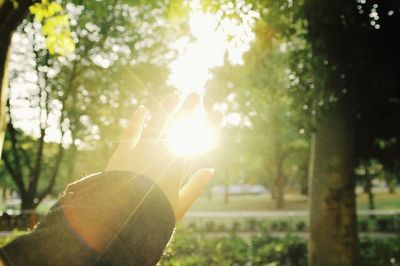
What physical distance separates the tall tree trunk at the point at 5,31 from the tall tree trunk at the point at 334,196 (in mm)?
5875

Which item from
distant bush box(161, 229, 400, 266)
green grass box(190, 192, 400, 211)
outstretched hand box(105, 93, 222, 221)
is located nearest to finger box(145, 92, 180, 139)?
outstretched hand box(105, 93, 222, 221)

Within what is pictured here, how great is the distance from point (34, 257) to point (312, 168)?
756cm

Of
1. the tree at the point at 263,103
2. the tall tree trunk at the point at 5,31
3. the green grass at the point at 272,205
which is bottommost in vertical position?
the green grass at the point at 272,205

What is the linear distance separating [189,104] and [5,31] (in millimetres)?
2397

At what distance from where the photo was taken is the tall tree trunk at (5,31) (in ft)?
9.90

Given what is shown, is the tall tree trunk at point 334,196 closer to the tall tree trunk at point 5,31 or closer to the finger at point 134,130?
the tall tree trunk at point 5,31

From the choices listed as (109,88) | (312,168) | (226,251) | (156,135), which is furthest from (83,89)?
(156,135)

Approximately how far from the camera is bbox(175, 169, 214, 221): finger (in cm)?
121

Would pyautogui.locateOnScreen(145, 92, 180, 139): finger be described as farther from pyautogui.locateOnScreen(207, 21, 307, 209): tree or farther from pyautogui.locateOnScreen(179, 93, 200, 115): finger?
pyautogui.locateOnScreen(207, 21, 307, 209): tree

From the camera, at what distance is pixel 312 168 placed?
25.9ft

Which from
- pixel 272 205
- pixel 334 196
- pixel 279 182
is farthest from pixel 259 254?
pixel 272 205

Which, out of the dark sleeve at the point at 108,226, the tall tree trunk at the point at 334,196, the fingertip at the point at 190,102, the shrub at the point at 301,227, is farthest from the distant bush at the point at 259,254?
the shrub at the point at 301,227

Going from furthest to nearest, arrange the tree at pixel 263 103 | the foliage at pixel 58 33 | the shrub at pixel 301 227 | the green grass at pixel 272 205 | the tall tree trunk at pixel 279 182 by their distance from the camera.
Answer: the green grass at pixel 272 205 → the tall tree trunk at pixel 279 182 → the shrub at pixel 301 227 → the tree at pixel 263 103 → the foliage at pixel 58 33

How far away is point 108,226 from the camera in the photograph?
0.87 meters
